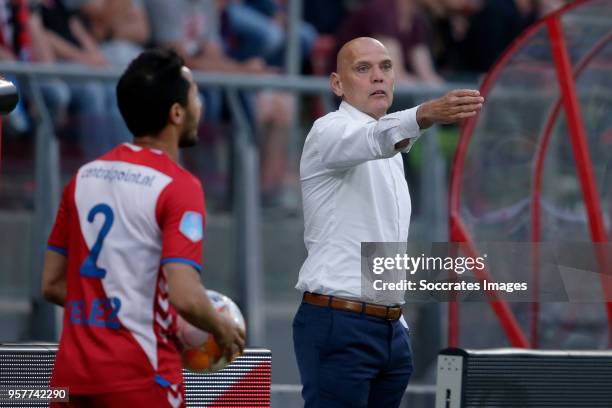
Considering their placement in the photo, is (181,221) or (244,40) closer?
(181,221)

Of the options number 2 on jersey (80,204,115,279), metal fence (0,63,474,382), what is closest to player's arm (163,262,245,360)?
number 2 on jersey (80,204,115,279)

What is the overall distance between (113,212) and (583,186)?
3.88 m

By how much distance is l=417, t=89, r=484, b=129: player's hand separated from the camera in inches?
182

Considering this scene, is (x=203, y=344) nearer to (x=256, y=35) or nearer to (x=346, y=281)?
(x=346, y=281)

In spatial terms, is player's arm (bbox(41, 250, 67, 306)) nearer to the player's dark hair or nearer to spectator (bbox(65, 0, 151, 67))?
the player's dark hair

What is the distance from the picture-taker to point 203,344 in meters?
4.18

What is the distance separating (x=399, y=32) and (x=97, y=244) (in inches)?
312

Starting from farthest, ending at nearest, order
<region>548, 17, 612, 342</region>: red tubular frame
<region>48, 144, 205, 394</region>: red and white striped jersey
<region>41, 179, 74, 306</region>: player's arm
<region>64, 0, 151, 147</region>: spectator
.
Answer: <region>64, 0, 151, 147</region>: spectator → <region>548, 17, 612, 342</region>: red tubular frame → <region>41, 179, 74, 306</region>: player's arm → <region>48, 144, 205, 394</region>: red and white striped jersey

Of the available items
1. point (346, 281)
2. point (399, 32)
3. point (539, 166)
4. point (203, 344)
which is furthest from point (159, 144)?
point (399, 32)

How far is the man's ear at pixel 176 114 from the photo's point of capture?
4152 mm

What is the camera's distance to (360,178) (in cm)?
511

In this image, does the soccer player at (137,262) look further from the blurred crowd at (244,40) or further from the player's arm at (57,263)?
the blurred crowd at (244,40)

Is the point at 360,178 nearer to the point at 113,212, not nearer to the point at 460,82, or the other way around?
the point at 113,212

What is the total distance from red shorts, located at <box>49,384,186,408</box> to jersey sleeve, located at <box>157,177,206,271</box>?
0.38m
